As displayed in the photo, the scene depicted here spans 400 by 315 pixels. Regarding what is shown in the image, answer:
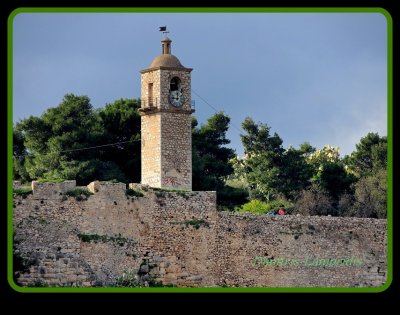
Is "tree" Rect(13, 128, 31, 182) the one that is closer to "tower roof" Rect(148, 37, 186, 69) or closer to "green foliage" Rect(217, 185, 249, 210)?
"green foliage" Rect(217, 185, 249, 210)

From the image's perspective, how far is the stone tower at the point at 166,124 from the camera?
51.5 m

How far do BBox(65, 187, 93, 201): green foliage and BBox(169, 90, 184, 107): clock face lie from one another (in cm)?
505

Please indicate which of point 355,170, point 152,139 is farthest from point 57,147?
point 355,170

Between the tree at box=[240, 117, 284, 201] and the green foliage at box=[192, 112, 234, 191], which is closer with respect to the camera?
the green foliage at box=[192, 112, 234, 191]

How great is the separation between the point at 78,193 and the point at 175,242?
129 inches

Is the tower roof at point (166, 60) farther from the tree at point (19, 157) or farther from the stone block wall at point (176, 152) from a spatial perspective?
the tree at point (19, 157)

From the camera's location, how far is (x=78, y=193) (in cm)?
4788

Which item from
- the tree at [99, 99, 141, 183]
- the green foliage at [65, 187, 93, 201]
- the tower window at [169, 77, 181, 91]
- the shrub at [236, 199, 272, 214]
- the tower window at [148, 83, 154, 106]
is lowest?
the shrub at [236, 199, 272, 214]

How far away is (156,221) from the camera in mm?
49250

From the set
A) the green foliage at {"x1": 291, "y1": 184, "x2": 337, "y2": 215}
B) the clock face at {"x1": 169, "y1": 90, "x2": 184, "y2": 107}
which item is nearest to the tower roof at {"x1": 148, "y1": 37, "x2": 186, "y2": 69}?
the clock face at {"x1": 169, "y1": 90, "x2": 184, "y2": 107}

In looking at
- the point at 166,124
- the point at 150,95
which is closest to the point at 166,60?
the point at 150,95

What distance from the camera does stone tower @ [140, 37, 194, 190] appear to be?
169ft

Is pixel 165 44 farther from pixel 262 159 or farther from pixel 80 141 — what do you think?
pixel 262 159

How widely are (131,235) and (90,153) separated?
29.7 feet
